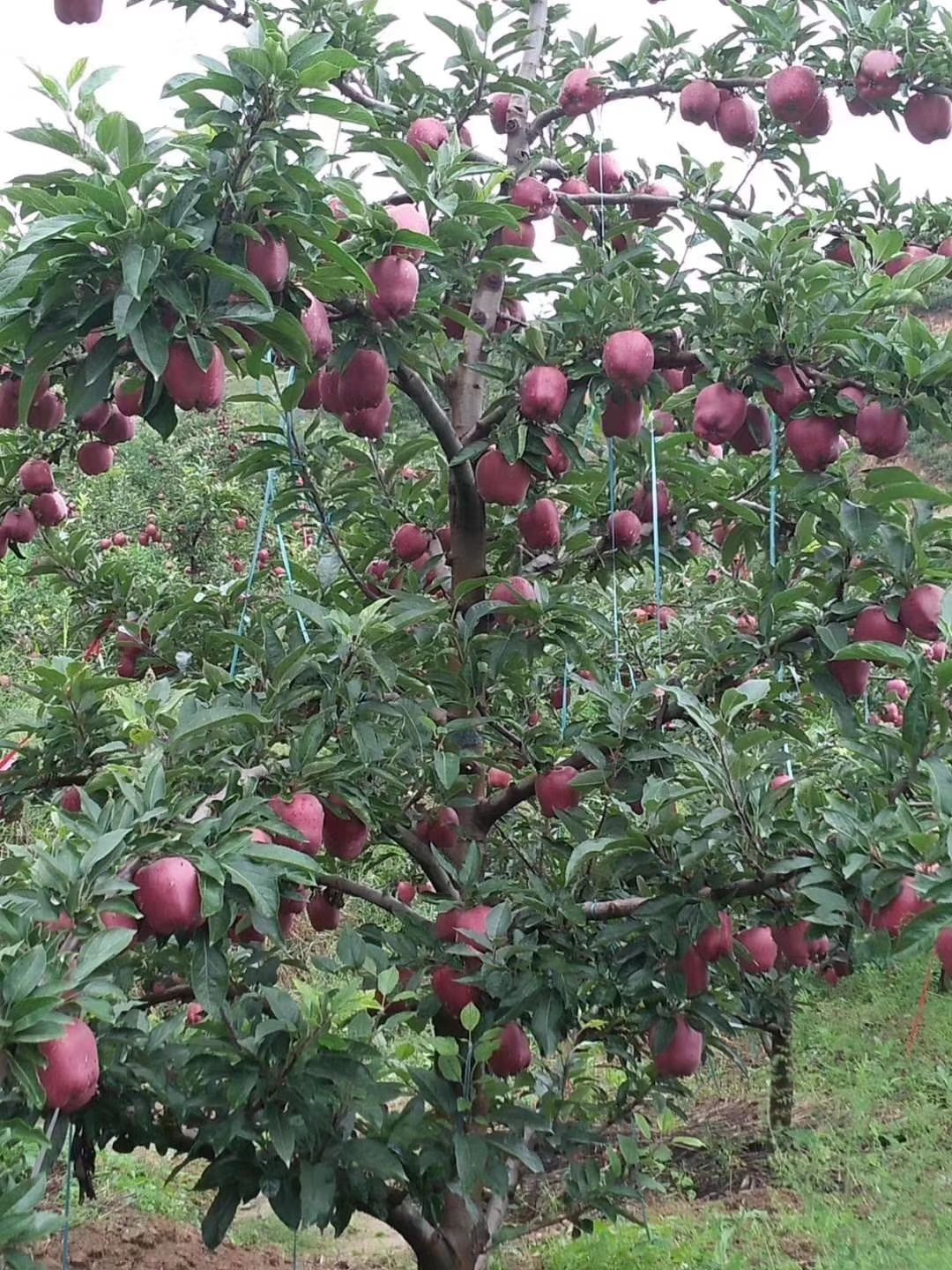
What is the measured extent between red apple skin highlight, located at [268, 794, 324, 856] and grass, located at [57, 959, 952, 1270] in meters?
0.99

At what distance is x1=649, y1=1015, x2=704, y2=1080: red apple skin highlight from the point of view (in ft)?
5.21

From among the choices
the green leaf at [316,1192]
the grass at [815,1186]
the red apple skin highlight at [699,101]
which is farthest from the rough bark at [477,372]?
the grass at [815,1186]

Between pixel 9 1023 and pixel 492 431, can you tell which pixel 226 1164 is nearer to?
pixel 9 1023

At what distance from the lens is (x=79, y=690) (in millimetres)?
1434

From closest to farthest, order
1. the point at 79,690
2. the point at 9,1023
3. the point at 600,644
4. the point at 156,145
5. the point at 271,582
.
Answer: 1. the point at 9,1023
2. the point at 156,145
3. the point at 79,690
4. the point at 600,644
5. the point at 271,582

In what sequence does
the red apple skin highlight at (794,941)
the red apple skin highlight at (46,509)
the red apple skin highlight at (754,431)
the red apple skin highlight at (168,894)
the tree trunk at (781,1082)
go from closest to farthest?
the red apple skin highlight at (168,894) < the red apple skin highlight at (794,941) < the red apple skin highlight at (754,431) < the red apple skin highlight at (46,509) < the tree trunk at (781,1082)

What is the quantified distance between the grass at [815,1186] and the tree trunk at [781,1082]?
0.07 metres

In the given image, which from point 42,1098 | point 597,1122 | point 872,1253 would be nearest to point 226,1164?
point 42,1098

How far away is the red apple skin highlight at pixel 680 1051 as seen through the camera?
5.21 ft

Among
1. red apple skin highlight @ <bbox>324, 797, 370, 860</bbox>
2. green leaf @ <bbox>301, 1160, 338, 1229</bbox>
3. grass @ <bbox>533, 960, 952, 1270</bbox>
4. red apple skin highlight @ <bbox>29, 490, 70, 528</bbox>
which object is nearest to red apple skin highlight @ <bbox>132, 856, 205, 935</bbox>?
red apple skin highlight @ <bbox>324, 797, 370, 860</bbox>

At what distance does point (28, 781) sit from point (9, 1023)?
2.33ft

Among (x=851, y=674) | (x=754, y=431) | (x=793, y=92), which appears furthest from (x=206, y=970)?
(x=793, y=92)

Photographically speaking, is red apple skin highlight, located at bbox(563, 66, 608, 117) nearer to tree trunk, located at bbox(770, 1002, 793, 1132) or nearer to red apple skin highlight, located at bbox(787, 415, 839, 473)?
red apple skin highlight, located at bbox(787, 415, 839, 473)

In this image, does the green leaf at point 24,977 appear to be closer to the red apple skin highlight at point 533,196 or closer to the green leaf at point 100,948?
the green leaf at point 100,948
